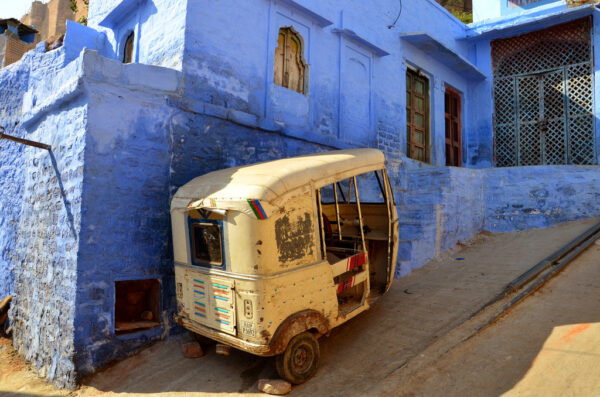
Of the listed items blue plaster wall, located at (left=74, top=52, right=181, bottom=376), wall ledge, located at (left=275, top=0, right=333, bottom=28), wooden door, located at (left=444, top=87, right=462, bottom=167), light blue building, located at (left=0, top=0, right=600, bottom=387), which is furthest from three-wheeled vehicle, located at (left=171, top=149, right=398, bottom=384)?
wooden door, located at (left=444, top=87, right=462, bottom=167)

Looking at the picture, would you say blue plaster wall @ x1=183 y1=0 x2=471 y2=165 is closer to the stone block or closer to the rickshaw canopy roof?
the rickshaw canopy roof

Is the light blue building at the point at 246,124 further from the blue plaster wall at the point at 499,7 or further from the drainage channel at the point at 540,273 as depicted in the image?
the drainage channel at the point at 540,273

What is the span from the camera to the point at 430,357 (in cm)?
412

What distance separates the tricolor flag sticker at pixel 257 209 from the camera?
3.50 meters

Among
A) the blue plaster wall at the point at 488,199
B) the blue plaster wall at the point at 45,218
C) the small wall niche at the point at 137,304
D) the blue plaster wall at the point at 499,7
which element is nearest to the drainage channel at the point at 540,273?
the blue plaster wall at the point at 488,199

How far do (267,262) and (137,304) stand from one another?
2580mm

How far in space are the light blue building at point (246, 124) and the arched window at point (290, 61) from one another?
4cm

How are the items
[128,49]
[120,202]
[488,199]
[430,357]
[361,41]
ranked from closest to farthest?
[430,357]
[120,202]
[128,49]
[361,41]
[488,199]

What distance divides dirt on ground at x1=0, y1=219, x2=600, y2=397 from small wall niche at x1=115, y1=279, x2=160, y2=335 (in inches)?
15.2

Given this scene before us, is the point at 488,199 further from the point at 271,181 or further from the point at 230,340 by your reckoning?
the point at 230,340

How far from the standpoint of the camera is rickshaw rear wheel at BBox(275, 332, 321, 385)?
3.83m

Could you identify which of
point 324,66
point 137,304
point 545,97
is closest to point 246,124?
point 324,66

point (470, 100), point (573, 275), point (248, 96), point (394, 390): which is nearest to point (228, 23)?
point (248, 96)

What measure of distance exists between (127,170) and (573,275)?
642cm
